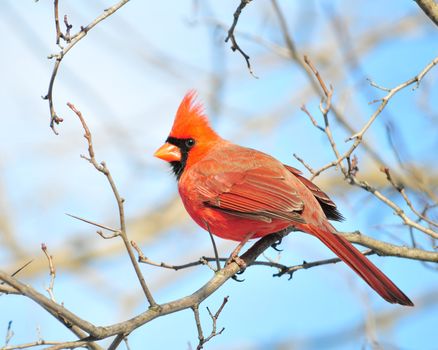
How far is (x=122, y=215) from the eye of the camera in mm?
1955

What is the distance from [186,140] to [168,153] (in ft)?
0.38

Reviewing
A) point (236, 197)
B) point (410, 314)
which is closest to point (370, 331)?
point (236, 197)

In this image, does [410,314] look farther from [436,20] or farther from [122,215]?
[122,215]

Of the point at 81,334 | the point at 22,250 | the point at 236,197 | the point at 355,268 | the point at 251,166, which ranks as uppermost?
the point at 22,250

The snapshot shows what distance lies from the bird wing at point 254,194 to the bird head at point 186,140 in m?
0.28

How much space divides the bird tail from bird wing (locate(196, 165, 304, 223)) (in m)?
0.15

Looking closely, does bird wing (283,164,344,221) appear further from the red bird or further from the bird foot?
the bird foot

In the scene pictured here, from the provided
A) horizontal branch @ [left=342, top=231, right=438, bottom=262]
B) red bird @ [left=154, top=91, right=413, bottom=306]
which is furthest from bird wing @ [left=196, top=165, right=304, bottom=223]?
horizontal branch @ [left=342, top=231, right=438, bottom=262]

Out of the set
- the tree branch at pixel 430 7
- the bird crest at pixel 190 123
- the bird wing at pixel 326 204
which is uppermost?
the bird crest at pixel 190 123

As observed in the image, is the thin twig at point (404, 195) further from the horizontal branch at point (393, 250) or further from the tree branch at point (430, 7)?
the tree branch at point (430, 7)

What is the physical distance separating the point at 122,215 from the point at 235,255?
0.86 meters

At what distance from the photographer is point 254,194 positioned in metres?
3.01

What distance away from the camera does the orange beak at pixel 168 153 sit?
341cm

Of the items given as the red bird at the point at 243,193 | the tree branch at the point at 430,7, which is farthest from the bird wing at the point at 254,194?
the tree branch at the point at 430,7
